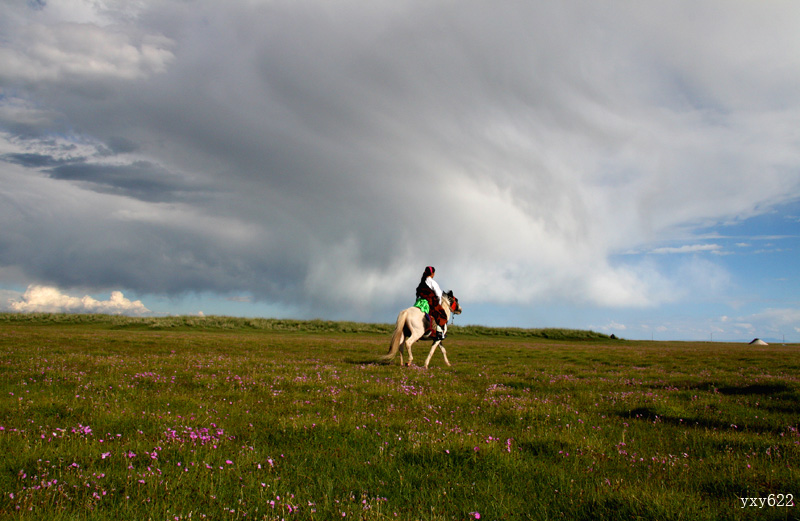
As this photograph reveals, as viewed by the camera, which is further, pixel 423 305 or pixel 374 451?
pixel 423 305

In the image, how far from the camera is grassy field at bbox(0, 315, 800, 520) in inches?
189

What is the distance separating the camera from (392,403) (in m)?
10.5

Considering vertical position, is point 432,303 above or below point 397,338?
above

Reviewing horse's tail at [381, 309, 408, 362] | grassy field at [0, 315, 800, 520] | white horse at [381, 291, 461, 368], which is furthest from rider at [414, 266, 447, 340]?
grassy field at [0, 315, 800, 520]

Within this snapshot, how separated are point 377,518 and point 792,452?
792cm

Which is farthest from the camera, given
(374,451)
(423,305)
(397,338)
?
(423,305)

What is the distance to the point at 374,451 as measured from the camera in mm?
6684

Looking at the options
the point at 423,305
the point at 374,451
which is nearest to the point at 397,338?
the point at 423,305

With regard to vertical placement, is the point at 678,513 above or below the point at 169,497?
above

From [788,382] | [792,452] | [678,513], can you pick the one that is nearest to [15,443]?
[678,513]

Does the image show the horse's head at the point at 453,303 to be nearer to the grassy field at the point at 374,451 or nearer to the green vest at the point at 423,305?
the green vest at the point at 423,305

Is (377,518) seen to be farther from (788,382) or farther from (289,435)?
(788,382)

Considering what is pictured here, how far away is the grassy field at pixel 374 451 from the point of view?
479cm

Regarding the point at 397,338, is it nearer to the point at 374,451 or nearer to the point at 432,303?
the point at 432,303
